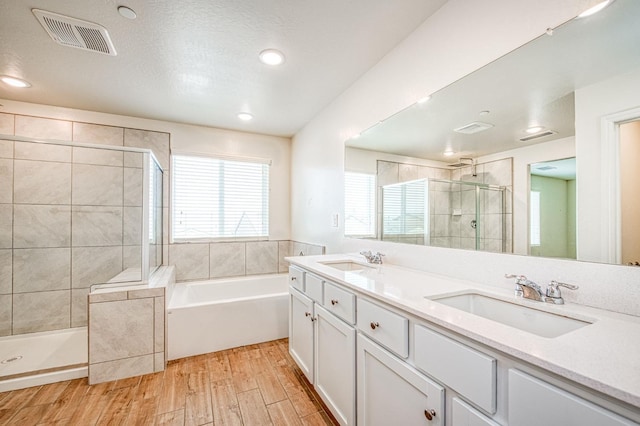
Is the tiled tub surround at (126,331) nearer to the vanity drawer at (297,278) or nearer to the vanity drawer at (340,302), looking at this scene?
the vanity drawer at (297,278)

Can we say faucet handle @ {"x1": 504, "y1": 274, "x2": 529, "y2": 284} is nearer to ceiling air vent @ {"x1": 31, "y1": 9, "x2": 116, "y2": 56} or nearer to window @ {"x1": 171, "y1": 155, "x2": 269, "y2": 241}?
ceiling air vent @ {"x1": 31, "y1": 9, "x2": 116, "y2": 56}

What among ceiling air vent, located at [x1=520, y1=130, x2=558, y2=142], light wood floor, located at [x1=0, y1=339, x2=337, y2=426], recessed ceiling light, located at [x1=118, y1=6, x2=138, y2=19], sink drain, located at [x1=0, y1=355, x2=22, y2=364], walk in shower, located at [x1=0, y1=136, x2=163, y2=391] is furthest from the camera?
walk in shower, located at [x1=0, y1=136, x2=163, y2=391]

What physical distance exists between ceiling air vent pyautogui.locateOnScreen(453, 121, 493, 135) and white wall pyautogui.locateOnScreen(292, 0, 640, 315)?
0.25 meters

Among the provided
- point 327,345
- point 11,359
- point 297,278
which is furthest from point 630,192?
point 11,359

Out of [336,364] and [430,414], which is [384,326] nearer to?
[430,414]

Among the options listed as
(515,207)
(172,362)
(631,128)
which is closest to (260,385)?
(172,362)

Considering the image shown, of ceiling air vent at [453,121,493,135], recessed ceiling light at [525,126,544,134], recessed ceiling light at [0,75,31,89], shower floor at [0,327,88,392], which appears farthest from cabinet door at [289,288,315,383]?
recessed ceiling light at [0,75,31,89]

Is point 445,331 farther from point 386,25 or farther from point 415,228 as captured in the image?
point 386,25

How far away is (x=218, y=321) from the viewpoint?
2492mm

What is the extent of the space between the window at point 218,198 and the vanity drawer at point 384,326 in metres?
2.59

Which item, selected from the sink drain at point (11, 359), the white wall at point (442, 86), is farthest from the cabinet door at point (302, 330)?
the sink drain at point (11, 359)

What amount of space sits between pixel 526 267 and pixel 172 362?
2637 mm

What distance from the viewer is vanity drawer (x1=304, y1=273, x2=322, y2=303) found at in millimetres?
1664

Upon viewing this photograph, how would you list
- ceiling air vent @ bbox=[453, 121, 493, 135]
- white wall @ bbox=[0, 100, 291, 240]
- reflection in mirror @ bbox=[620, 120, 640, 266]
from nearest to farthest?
reflection in mirror @ bbox=[620, 120, 640, 266] < ceiling air vent @ bbox=[453, 121, 493, 135] < white wall @ bbox=[0, 100, 291, 240]
